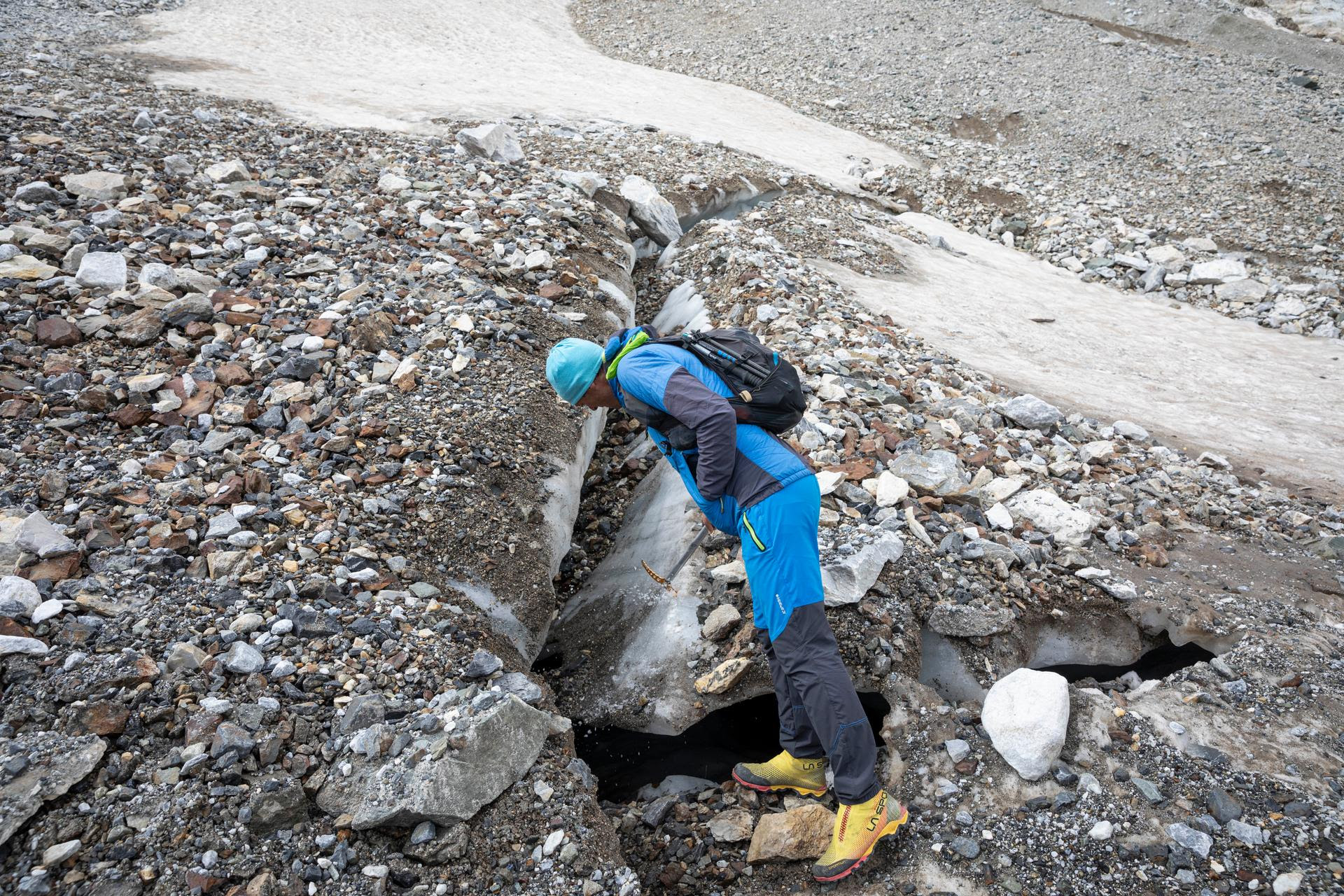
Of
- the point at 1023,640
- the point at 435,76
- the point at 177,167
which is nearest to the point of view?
the point at 1023,640

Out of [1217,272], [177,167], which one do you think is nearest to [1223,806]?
[177,167]

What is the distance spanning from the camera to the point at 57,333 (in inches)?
177

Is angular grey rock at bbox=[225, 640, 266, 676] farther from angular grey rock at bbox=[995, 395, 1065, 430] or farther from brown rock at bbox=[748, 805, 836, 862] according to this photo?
angular grey rock at bbox=[995, 395, 1065, 430]

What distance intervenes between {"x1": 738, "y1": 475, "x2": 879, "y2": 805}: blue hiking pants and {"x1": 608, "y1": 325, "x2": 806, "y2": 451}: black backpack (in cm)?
31

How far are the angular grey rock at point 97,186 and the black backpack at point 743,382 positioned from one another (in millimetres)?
4783

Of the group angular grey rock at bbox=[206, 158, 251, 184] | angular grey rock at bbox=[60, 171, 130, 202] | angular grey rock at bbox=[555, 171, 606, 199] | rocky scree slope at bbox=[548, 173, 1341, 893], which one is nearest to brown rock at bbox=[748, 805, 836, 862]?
rocky scree slope at bbox=[548, 173, 1341, 893]

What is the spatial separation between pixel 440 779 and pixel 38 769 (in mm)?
1348

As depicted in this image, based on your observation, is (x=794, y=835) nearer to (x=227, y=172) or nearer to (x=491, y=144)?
(x=227, y=172)

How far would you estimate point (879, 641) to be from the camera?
3871 millimetres

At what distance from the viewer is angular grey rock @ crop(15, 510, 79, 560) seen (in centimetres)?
331

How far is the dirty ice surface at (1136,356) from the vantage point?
19.9 ft

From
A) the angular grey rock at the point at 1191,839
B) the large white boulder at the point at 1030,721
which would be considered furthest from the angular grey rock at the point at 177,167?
the angular grey rock at the point at 1191,839

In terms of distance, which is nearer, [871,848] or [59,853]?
[59,853]

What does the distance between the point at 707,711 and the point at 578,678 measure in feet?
2.51
